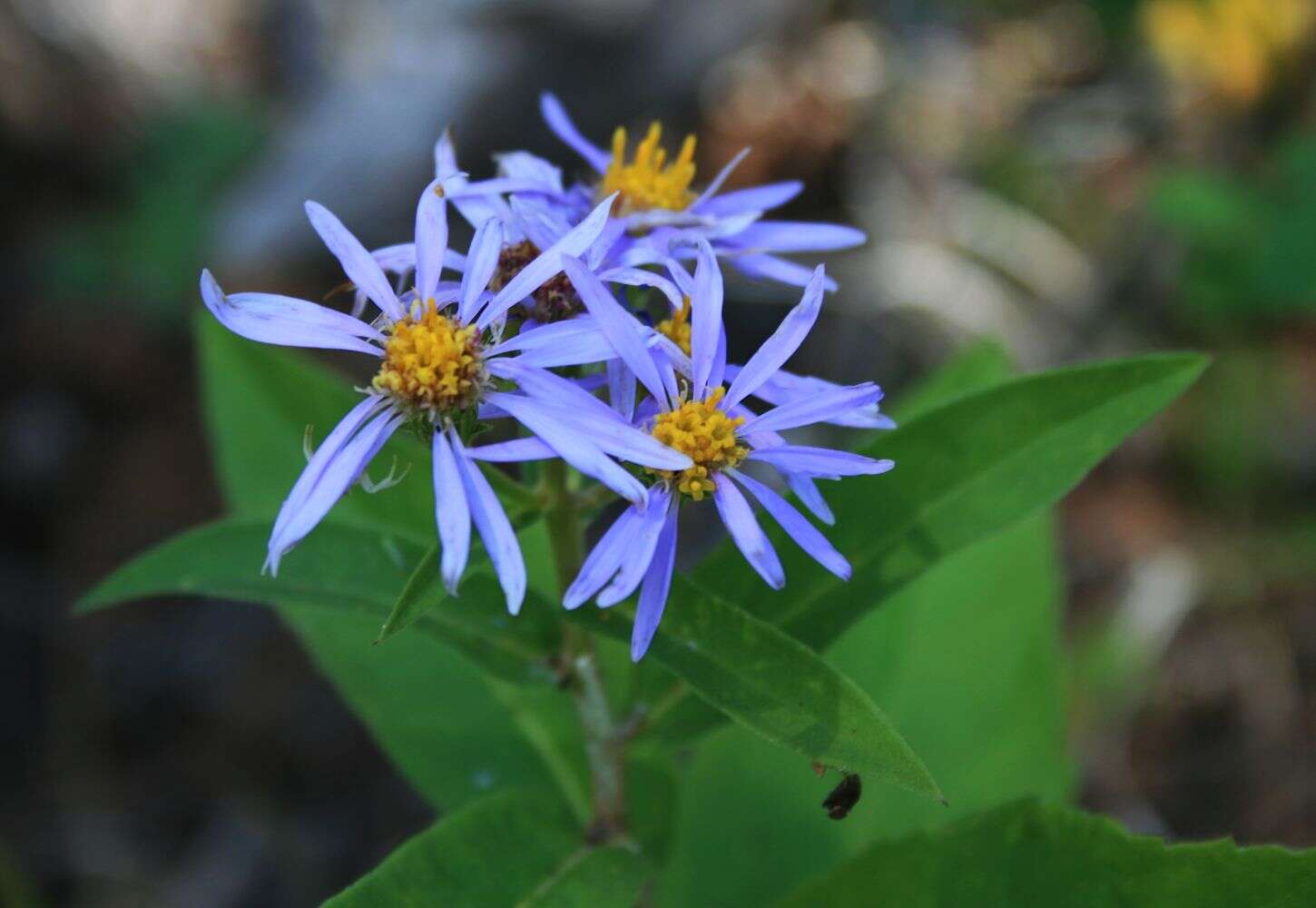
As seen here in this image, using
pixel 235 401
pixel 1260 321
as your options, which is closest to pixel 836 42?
pixel 1260 321

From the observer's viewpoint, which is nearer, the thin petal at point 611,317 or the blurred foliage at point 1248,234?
the thin petal at point 611,317

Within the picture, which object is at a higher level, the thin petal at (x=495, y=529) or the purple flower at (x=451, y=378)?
the purple flower at (x=451, y=378)

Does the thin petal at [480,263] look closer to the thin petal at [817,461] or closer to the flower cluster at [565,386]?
the flower cluster at [565,386]

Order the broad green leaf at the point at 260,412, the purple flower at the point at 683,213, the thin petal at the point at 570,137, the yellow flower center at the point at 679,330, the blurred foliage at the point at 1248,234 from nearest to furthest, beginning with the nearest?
the yellow flower center at the point at 679,330
the purple flower at the point at 683,213
the thin petal at the point at 570,137
the broad green leaf at the point at 260,412
the blurred foliage at the point at 1248,234

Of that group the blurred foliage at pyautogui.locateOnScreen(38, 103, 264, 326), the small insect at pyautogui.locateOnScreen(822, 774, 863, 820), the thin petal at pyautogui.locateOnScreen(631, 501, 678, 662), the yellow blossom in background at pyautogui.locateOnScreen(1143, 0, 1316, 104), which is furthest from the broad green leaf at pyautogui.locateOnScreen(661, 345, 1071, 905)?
the blurred foliage at pyautogui.locateOnScreen(38, 103, 264, 326)

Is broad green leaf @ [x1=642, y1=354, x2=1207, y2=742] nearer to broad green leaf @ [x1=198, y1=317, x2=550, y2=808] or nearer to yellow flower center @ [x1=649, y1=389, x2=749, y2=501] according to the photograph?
yellow flower center @ [x1=649, y1=389, x2=749, y2=501]

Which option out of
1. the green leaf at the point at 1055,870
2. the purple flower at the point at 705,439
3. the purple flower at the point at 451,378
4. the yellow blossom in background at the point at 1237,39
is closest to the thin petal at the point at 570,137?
the purple flower at the point at 451,378

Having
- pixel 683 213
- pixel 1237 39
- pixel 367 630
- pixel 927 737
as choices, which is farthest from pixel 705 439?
pixel 1237 39

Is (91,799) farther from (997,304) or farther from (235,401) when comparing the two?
(997,304)
